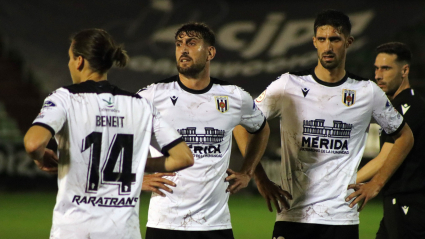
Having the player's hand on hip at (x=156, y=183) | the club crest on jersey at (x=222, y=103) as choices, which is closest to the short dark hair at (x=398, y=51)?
the club crest on jersey at (x=222, y=103)

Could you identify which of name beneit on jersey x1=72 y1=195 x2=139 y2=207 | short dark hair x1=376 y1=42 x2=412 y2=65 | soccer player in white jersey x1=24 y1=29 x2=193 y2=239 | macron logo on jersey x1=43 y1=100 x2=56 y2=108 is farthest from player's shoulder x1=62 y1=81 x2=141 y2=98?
short dark hair x1=376 y1=42 x2=412 y2=65

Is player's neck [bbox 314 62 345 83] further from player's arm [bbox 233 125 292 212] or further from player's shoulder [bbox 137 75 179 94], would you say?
player's shoulder [bbox 137 75 179 94]

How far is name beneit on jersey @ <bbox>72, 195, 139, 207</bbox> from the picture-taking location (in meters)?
3.24

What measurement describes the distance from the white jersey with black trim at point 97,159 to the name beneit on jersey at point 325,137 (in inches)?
65.0

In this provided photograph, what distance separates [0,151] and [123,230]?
1081 centimetres

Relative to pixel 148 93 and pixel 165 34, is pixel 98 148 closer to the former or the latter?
pixel 148 93

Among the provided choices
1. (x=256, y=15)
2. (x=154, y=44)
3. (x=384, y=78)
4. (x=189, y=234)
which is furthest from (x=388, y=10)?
(x=189, y=234)

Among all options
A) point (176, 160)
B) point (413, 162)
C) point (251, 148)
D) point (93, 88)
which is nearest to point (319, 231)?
point (251, 148)

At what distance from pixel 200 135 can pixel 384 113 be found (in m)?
1.55

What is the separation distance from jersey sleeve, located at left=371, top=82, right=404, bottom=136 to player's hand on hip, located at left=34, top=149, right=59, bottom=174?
8.69 ft

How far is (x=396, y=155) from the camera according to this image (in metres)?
4.73

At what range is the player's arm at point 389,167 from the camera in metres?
4.48

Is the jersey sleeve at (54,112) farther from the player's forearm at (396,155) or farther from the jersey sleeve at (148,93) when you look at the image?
the player's forearm at (396,155)

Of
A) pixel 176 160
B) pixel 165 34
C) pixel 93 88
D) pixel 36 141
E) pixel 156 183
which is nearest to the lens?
pixel 36 141
